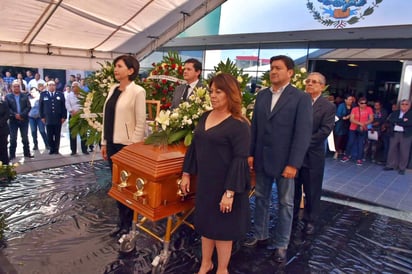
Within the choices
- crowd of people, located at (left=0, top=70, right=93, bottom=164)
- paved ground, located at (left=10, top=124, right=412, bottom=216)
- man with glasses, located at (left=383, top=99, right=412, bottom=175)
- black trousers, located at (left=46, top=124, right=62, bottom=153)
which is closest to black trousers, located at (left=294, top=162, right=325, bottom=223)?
paved ground, located at (left=10, top=124, right=412, bottom=216)

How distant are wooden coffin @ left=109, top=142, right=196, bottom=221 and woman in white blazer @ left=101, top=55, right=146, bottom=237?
0.68 feet

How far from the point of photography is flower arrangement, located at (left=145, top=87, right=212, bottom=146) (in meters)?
2.09

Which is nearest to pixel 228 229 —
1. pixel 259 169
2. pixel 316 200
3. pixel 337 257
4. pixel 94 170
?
pixel 259 169

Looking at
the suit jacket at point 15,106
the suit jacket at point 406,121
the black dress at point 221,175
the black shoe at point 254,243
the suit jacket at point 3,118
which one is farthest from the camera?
the suit jacket at point 406,121

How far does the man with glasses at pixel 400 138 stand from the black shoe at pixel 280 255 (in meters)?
4.36

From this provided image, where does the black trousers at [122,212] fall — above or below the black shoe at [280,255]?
above

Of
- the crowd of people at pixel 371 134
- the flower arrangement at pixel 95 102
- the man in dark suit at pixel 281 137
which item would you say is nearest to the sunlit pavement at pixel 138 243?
the man in dark suit at pixel 281 137

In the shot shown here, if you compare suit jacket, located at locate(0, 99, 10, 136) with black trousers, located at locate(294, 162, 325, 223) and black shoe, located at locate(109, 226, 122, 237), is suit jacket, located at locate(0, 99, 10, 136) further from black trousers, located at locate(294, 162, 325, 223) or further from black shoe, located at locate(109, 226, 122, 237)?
black trousers, located at locate(294, 162, 325, 223)

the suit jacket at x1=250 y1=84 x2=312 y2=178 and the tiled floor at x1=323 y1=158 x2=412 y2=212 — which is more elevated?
the suit jacket at x1=250 y1=84 x2=312 y2=178

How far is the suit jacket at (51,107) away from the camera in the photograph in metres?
5.19

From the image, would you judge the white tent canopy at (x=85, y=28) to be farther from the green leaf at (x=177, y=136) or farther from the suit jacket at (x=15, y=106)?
the green leaf at (x=177, y=136)

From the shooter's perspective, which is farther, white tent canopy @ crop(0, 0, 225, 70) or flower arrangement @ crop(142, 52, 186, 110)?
white tent canopy @ crop(0, 0, 225, 70)

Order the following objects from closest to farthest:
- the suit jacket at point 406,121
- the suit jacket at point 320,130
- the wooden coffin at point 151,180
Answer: the wooden coffin at point 151,180
the suit jacket at point 320,130
the suit jacket at point 406,121

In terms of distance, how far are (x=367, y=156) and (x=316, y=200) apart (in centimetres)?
458
